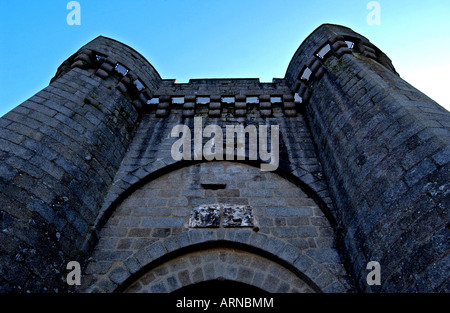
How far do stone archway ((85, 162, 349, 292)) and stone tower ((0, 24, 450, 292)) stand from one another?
2cm

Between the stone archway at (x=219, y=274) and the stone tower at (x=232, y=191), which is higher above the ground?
the stone tower at (x=232, y=191)

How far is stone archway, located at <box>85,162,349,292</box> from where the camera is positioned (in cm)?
382

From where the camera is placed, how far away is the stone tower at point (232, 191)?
3.19 metres

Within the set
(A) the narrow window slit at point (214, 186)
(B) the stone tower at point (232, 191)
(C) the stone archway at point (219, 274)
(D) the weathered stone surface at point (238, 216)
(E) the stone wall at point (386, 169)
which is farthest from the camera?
(A) the narrow window slit at point (214, 186)

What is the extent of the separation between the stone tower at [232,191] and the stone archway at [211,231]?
2cm

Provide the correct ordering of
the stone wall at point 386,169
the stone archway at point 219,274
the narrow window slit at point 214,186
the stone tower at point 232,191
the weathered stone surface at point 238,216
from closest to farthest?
the stone wall at point 386,169 < the stone tower at point 232,191 < the stone archway at point 219,274 < the weathered stone surface at point 238,216 < the narrow window slit at point 214,186

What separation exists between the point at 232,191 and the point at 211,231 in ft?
2.89

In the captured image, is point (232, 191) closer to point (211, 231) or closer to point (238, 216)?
point (238, 216)

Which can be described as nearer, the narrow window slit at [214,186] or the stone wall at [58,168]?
the stone wall at [58,168]

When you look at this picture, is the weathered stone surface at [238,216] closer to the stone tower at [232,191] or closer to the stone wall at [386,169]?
the stone tower at [232,191]

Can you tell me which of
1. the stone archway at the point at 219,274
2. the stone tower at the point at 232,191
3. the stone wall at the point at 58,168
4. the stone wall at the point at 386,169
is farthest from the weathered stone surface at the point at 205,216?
the stone wall at the point at 386,169

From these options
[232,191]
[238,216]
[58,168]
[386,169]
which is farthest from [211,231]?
[386,169]

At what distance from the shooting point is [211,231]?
14.0 feet
